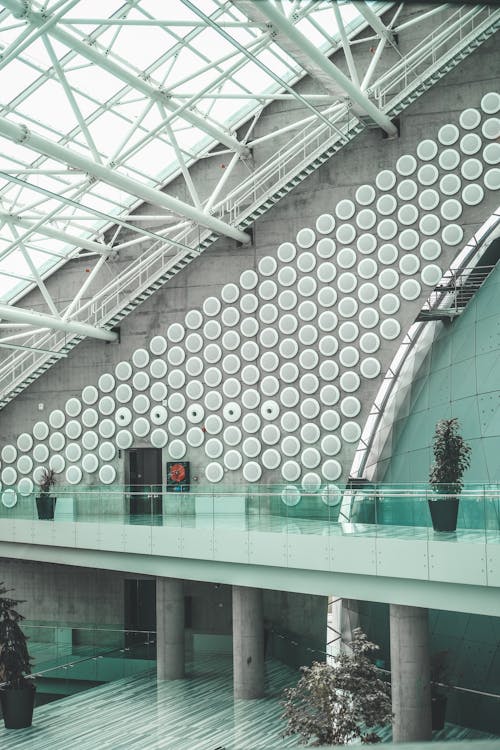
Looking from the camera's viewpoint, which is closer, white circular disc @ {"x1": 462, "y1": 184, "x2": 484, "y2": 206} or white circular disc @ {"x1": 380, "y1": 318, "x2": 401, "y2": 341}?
white circular disc @ {"x1": 462, "y1": 184, "x2": 484, "y2": 206}

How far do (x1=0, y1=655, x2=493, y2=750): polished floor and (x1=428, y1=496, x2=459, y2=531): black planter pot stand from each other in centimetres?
473

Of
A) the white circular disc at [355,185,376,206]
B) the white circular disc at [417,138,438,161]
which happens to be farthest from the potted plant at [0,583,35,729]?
the white circular disc at [417,138,438,161]

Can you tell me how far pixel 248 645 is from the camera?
23.4 meters

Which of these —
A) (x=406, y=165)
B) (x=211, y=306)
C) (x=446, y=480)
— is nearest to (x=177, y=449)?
(x=211, y=306)

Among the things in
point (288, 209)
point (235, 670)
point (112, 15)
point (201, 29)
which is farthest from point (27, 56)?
point (235, 670)

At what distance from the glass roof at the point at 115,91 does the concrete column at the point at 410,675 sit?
1435 cm

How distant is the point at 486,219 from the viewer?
28.8 m

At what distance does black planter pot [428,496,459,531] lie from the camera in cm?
1762

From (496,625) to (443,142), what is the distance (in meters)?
17.6

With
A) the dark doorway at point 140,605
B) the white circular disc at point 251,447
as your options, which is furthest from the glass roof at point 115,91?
the dark doorway at point 140,605

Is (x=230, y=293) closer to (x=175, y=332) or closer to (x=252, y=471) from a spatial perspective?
(x=175, y=332)

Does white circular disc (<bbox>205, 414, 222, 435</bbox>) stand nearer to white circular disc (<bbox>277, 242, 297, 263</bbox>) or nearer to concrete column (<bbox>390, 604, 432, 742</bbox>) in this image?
white circular disc (<bbox>277, 242, 297, 263</bbox>)

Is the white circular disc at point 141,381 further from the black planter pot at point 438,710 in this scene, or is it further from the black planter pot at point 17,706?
the black planter pot at point 438,710

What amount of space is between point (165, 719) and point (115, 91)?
65.4ft
